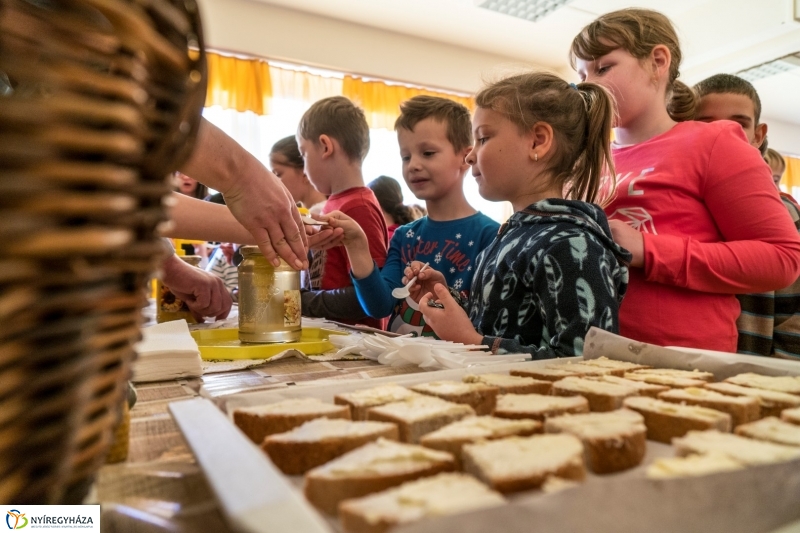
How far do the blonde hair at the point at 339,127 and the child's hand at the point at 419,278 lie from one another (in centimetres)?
85

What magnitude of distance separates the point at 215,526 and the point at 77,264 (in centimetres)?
19

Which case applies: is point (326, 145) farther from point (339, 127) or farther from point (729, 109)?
point (729, 109)

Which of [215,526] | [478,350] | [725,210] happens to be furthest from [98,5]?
[725,210]

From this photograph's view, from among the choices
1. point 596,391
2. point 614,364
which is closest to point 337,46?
point 614,364

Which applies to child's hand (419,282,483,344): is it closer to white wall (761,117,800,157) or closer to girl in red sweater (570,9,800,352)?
girl in red sweater (570,9,800,352)

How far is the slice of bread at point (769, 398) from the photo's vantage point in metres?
0.52

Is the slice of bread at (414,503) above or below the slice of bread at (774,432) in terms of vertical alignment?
below

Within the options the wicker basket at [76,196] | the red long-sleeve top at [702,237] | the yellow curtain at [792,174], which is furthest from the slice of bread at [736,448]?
the yellow curtain at [792,174]

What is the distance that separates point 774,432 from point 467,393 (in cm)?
26

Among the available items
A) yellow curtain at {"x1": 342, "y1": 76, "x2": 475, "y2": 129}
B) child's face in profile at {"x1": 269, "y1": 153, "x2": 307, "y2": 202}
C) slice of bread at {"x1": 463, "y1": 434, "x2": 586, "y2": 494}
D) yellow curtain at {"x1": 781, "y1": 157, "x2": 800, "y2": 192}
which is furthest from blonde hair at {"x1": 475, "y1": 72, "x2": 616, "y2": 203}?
yellow curtain at {"x1": 781, "y1": 157, "x2": 800, "y2": 192}

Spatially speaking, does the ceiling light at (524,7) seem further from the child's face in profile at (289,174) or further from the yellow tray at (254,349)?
the yellow tray at (254,349)

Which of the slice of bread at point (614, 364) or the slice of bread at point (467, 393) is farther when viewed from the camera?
the slice of bread at point (614, 364)

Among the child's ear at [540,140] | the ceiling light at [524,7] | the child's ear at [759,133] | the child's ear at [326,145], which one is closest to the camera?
the child's ear at [540,140]

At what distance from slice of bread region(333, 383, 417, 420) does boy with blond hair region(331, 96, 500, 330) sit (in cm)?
105
